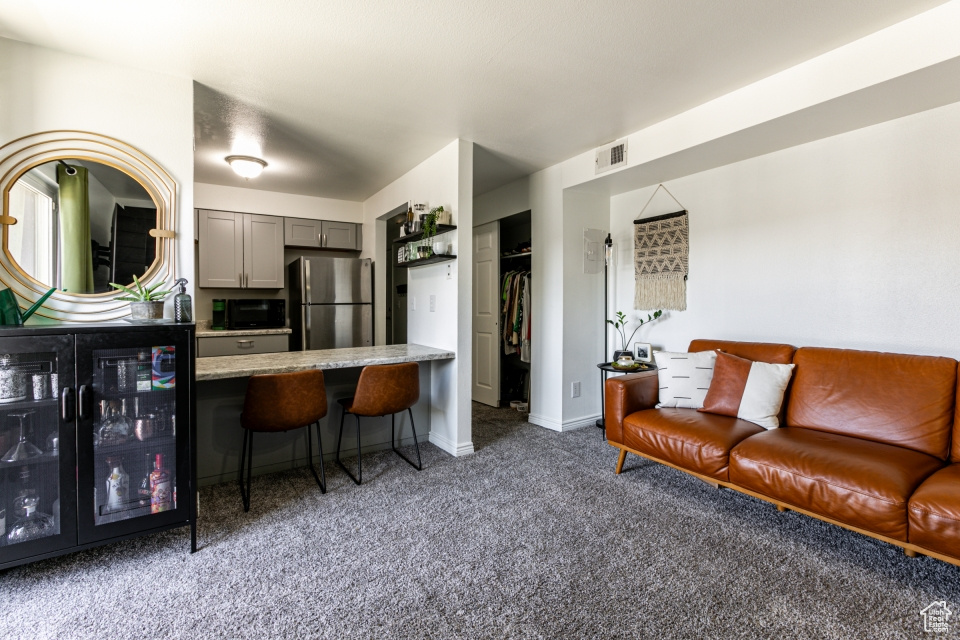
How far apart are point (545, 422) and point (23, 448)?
3.41 meters

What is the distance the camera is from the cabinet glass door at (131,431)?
1.84 metres

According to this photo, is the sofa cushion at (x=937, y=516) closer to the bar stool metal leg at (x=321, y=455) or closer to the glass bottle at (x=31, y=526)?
the bar stool metal leg at (x=321, y=455)

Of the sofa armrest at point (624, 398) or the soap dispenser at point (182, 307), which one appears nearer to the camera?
the soap dispenser at point (182, 307)

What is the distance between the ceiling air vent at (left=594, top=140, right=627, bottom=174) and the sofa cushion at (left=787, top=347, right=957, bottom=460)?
5.96 feet

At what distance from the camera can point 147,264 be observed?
2.30m

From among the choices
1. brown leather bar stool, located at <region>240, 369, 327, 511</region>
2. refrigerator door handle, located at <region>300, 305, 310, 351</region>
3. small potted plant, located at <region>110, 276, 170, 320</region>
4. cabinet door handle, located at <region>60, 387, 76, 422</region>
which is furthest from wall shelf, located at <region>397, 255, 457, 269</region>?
cabinet door handle, located at <region>60, 387, 76, 422</region>

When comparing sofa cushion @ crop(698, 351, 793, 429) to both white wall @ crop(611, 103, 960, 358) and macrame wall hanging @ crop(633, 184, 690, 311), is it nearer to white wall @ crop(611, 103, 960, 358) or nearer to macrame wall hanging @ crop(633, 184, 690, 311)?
white wall @ crop(611, 103, 960, 358)

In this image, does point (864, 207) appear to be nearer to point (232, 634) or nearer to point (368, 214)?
point (232, 634)

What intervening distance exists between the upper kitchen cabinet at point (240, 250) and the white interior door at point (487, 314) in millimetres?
2238

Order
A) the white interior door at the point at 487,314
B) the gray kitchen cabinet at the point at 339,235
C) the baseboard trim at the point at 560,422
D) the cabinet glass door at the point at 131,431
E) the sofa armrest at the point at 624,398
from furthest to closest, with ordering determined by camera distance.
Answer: the gray kitchen cabinet at the point at 339,235
the white interior door at the point at 487,314
the baseboard trim at the point at 560,422
the sofa armrest at the point at 624,398
the cabinet glass door at the point at 131,431

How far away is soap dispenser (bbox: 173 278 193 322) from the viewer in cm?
215

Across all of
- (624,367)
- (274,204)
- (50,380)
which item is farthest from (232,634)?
(274,204)

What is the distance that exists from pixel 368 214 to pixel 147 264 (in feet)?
10.2

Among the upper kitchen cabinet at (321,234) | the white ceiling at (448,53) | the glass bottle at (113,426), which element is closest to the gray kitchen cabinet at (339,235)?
the upper kitchen cabinet at (321,234)
